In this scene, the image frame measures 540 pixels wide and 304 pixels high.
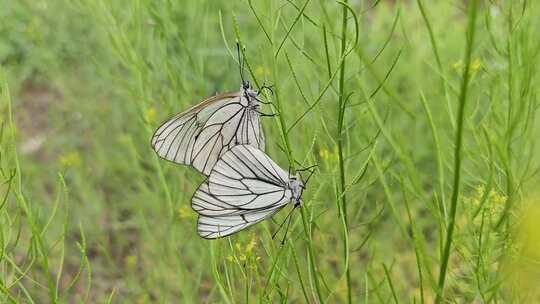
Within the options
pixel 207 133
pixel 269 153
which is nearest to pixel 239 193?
pixel 207 133

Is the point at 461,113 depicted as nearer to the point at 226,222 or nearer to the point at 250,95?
the point at 226,222

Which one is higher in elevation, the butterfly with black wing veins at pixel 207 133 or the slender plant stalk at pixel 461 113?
the butterfly with black wing veins at pixel 207 133

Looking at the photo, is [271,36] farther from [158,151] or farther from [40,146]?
[40,146]

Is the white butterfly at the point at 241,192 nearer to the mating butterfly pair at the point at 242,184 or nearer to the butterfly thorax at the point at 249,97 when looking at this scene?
the mating butterfly pair at the point at 242,184

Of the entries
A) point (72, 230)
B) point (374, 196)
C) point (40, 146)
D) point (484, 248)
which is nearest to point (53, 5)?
point (40, 146)

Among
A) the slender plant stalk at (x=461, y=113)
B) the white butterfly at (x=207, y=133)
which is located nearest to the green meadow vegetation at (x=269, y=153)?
the slender plant stalk at (x=461, y=113)

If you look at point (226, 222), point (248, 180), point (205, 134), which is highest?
point (205, 134)
